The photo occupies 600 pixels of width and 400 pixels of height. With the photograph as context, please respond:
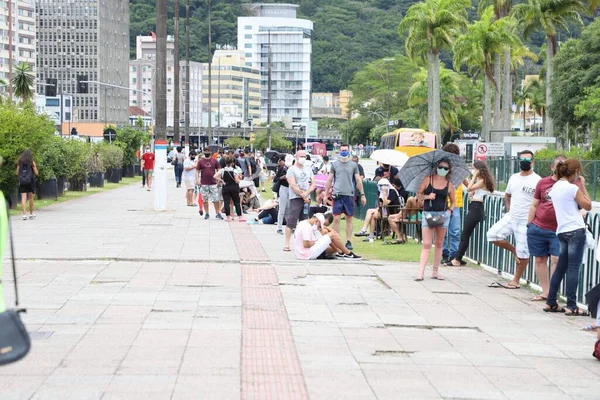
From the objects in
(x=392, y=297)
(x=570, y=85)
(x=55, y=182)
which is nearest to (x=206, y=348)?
(x=392, y=297)

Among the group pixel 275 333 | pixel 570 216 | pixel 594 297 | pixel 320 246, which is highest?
pixel 570 216

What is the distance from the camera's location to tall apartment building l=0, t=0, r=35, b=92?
146625mm

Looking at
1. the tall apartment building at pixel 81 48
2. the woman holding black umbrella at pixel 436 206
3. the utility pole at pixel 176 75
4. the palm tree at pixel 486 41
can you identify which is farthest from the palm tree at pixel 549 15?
the tall apartment building at pixel 81 48

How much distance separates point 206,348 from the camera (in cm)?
861

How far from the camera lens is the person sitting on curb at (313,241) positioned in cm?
1595

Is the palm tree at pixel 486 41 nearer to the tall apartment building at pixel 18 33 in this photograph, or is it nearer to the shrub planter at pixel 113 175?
the shrub planter at pixel 113 175

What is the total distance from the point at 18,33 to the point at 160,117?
131 m

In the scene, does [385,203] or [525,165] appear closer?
[525,165]

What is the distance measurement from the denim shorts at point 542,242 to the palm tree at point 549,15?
52891 millimetres

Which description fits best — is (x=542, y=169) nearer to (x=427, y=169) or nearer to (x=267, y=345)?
(x=427, y=169)

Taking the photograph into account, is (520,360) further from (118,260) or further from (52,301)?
(118,260)

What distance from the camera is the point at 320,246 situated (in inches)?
627

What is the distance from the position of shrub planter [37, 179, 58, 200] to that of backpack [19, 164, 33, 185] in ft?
31.1

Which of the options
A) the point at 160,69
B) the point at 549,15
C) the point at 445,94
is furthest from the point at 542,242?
the point at 445,94
